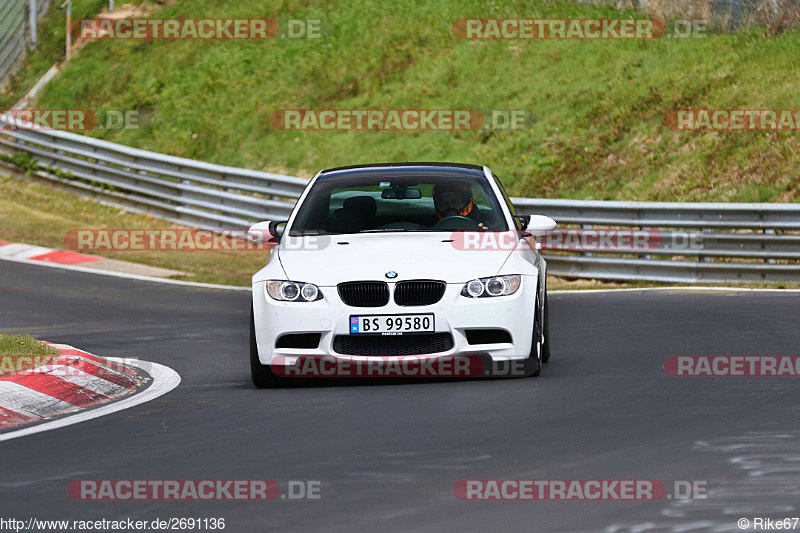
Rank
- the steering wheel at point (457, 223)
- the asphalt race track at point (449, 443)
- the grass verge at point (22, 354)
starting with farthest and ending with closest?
the steering wheel at point (457, 223)
the grass verge at point (22, 354)
the asphalt race track at point (449, 443)

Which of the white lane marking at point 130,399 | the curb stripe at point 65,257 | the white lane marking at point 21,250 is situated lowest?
the white lane marking at point 130,399

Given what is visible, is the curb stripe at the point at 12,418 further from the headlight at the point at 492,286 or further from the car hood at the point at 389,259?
the headlight at the point at 492,286

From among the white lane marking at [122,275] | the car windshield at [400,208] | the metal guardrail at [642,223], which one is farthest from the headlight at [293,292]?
the metal guardrail at [642,223]

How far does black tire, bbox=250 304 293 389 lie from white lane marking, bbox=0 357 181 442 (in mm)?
572

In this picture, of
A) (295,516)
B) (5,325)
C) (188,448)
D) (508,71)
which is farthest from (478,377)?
(508,71)

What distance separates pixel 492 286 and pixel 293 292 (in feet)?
4.11

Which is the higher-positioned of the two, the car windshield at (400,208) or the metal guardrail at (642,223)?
the car windshield at (400,208)

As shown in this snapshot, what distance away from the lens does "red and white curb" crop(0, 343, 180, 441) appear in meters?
7.85

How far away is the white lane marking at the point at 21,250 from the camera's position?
19.3 meters

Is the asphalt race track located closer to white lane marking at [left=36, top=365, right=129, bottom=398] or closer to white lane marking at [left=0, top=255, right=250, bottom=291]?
white lane marking at [left=36, top=365, right=129, bottom=398]

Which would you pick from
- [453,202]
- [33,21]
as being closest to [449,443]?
[453,202]

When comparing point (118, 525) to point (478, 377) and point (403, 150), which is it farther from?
point (403, 150)

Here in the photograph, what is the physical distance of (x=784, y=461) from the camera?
6117 millimetres

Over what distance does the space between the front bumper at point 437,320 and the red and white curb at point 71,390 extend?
2.84ft
